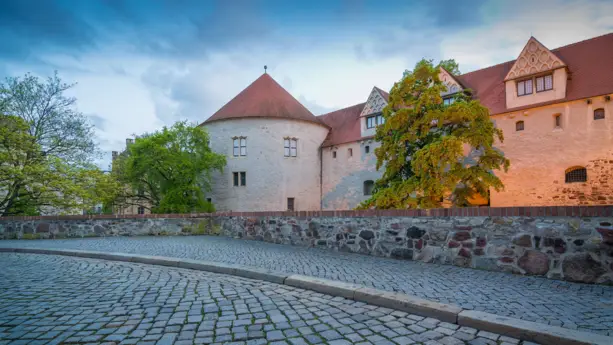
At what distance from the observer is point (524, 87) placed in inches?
796

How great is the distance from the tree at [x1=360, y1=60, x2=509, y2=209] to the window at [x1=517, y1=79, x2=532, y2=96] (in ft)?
17.7

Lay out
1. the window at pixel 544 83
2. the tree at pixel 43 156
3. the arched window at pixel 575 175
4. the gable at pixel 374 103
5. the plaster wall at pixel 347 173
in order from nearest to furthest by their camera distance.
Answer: the tree at pixel 43 156 < the arched window at pixel 575 175 < the window at pixel 544 83 < the gable at pixel 374 103 < the plaster wall at pixel 347 173

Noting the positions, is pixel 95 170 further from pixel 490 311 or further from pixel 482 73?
pixel 482 73

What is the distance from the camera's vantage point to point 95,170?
55.4 feet

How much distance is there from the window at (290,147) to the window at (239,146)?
3.64m

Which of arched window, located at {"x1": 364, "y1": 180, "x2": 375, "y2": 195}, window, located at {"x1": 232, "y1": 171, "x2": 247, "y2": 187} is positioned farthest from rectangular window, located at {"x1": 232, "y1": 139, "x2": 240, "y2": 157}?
arched window, located at {"x1": 364, "y1": 180, "x2": 375, "y2": 195}

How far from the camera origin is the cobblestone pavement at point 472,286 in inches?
142

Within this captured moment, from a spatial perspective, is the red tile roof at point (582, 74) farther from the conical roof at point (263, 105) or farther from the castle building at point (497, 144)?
the conical roof at point (263, 105)

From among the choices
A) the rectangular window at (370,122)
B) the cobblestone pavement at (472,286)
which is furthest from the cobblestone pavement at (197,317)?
the rectangular window at (370,122)

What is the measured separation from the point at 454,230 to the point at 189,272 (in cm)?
512

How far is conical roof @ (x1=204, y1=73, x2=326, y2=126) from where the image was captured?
3008 centimetres

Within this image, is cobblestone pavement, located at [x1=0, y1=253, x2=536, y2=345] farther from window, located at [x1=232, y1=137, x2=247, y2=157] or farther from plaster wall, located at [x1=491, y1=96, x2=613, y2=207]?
window, located at [x1=232, y1=137, x2=247, y2=157]

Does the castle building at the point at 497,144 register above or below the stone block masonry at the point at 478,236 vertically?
above

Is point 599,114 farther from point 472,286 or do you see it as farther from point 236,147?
point 236,147
